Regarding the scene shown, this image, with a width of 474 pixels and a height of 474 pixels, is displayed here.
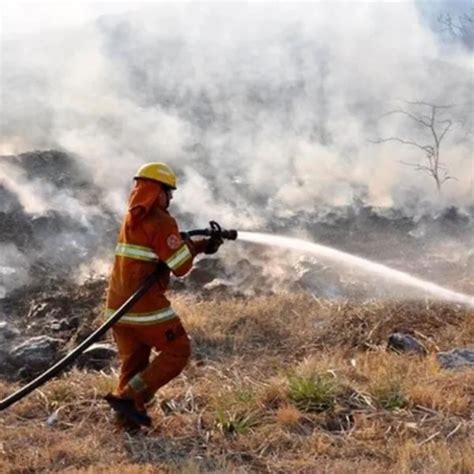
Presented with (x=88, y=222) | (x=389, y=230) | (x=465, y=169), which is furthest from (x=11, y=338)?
(x=465, y=169)

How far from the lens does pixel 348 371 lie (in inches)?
218

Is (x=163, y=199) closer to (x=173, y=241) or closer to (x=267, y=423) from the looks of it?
(x=173, y=241)

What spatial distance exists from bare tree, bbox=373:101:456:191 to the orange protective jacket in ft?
32.9

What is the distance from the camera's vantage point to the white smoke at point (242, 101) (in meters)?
13.7

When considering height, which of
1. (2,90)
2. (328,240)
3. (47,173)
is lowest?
(328,240)

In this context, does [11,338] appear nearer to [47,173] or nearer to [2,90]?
[47,173]

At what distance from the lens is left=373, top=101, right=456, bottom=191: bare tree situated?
14.4 m

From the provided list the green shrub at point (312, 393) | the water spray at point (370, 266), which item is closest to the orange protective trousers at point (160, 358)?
the green shrub at point (312, 393)

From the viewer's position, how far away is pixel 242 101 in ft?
53.3

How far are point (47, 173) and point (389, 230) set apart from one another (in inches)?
215

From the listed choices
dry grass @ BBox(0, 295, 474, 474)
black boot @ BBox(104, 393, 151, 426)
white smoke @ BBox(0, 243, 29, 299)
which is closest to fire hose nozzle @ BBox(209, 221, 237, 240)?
dry grass @ BBox(0, 295, 474, 474)

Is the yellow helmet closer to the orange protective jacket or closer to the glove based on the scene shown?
the orange protective jacket

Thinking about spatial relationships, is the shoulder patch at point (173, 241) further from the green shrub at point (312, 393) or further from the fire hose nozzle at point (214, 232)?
the green shrub at point (312, 393)

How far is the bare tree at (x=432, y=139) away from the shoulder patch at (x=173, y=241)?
1010 centimetres
